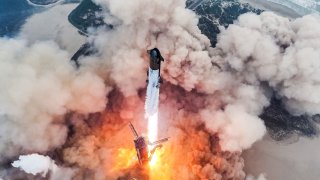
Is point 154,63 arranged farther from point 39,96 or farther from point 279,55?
point 279,55

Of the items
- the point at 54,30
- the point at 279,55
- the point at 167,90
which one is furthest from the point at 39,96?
the point at 279,55

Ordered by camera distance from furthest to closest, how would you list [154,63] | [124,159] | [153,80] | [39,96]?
[124,159]
[39,96]
[153,80]
[154,63]

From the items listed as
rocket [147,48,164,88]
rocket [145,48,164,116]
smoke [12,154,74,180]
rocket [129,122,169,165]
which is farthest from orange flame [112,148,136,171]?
rocket [147,48,164,88]

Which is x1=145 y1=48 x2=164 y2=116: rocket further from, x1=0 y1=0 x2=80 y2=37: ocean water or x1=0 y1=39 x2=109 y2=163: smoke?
x1=0 y1=0 x2=80 y2=37: ocean water

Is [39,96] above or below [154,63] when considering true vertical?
below

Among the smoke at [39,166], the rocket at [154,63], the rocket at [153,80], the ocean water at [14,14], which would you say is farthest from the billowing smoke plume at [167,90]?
the ocean water at [14,14]

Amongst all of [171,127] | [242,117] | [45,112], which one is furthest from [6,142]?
[242,117]

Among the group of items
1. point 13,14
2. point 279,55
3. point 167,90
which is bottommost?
point 13,14

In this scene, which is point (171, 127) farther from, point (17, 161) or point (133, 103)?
point (17, 161)
